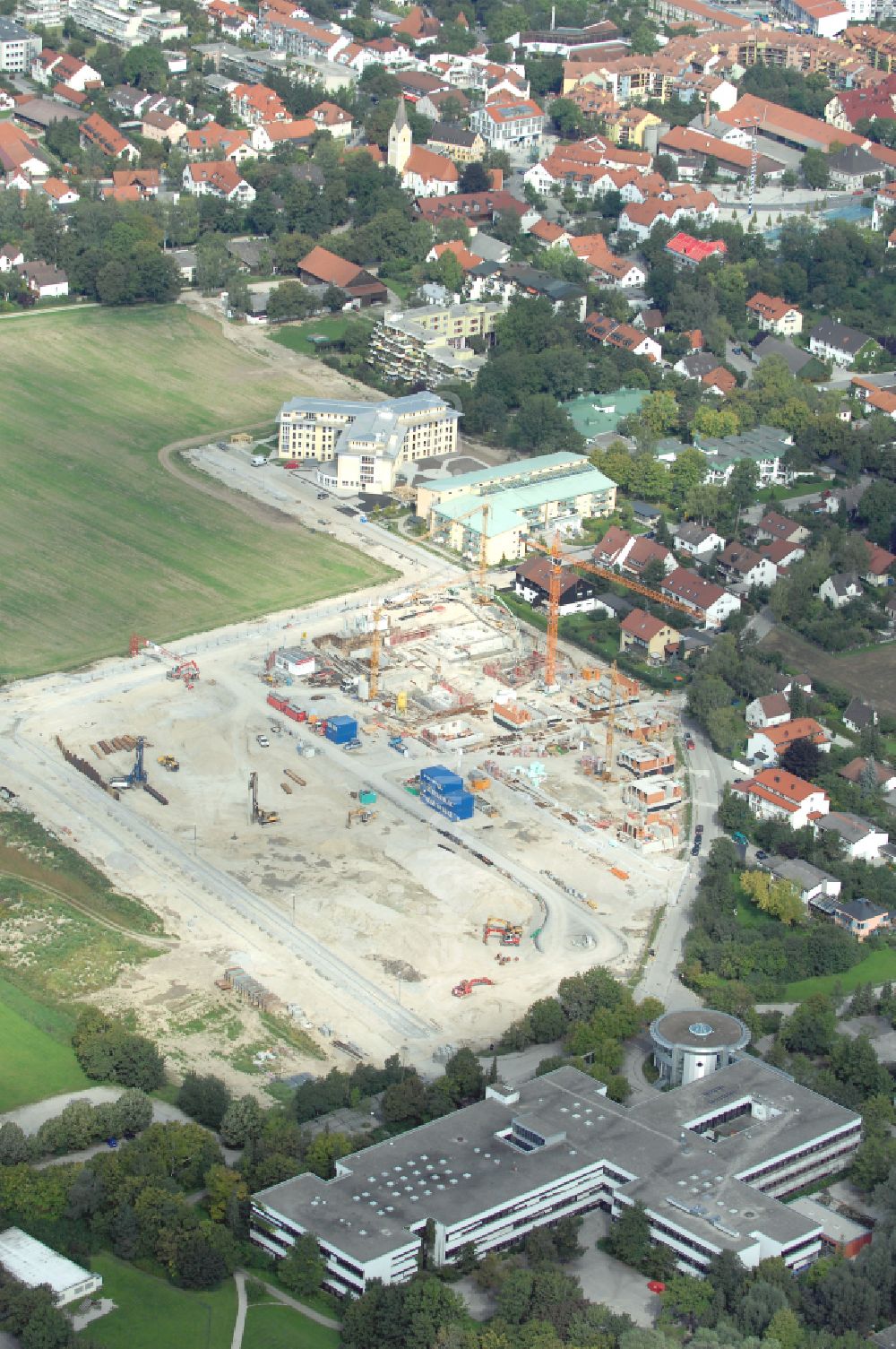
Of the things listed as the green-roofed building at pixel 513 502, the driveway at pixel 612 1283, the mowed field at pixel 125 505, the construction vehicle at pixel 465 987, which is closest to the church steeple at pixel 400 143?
the mowed field at pixel 125 505

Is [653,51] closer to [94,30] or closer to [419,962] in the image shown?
[94,30]

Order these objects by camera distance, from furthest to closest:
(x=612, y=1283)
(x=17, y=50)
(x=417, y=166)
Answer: (x=17, y=50), (x=417, y=166), (x=612, y=1283)

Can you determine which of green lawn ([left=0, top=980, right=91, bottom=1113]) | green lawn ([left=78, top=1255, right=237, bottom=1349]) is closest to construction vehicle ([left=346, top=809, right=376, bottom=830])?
green lawn ([left=0, top=980, right=91, bottom=1113])

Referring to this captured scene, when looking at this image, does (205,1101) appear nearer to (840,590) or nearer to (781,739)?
(781,739)

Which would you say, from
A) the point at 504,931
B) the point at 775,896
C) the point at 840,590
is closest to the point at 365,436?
the point at 840,590

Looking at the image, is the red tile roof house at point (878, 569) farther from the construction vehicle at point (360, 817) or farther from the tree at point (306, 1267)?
the tree at point (306, 1267)

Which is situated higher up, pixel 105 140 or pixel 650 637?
pixel 105 140
